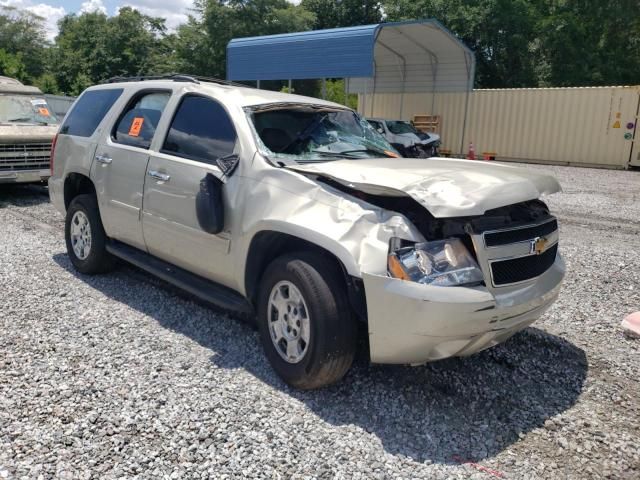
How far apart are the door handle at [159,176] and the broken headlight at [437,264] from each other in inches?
86.3

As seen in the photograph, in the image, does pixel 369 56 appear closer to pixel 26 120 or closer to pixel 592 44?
pixel 26 120

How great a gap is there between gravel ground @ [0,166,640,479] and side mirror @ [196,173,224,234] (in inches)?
37.0

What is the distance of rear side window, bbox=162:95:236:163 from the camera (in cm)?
431

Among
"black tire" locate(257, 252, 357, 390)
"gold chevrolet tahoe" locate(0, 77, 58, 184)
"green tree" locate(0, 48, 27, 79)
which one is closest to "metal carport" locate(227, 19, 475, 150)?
"gold chevrolet tahoe" locate(0, 77, 58, 184)

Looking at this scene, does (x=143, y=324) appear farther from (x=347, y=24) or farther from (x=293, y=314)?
(x=347, y=24)

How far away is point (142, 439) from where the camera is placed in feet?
10.2

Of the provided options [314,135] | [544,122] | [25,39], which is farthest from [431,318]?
[25,39]

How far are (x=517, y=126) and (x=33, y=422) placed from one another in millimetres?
22135

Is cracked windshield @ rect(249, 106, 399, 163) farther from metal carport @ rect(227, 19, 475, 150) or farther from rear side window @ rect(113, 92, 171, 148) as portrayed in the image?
metal carport @ rect(227, 19, 475, 150)

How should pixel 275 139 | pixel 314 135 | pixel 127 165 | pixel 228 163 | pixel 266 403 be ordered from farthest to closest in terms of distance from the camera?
pixel 127 165 → pixel 314 135 → pixel 275 139 → pixel 228 163 → pixel 266 403

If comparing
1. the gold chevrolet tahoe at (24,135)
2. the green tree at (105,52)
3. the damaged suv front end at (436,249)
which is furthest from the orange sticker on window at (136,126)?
the green tree at (105,52)

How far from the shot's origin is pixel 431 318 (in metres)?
3.08

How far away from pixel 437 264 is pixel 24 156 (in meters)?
9.29

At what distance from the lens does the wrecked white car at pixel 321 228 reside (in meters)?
3.18
